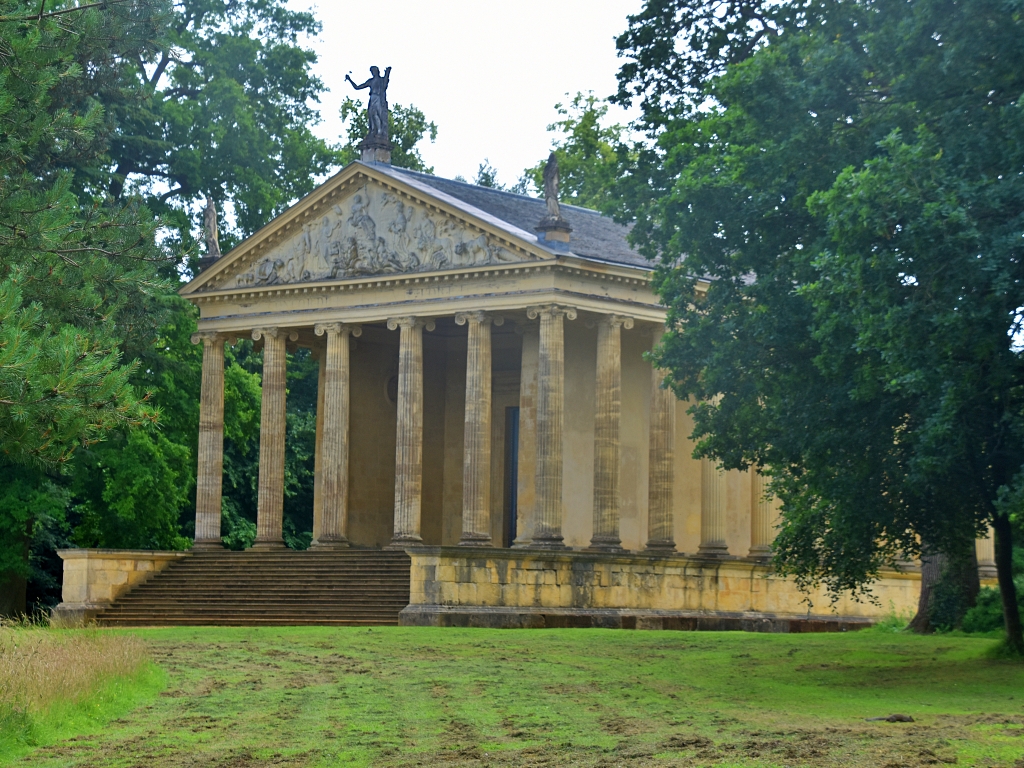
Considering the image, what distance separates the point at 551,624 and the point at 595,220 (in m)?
15.3

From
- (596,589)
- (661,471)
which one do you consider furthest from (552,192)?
(596,589)

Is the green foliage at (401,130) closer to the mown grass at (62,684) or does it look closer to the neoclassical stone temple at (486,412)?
the neoclassical stone temple at (486,412)

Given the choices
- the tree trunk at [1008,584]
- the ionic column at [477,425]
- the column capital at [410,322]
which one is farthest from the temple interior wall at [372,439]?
the tree trunk at [1008,584]

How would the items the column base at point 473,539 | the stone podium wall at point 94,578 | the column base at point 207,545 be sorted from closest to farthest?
the stone podium wall at point 94,578 < the column base at point 473,539 < the column base at point 207,545

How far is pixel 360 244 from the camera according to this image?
47.5 meters

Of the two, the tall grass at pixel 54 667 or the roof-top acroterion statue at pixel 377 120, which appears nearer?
the tall grass at pixel 54 667

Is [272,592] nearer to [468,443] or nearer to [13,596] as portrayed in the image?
[468,443]

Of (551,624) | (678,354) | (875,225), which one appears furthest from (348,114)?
(875,225)

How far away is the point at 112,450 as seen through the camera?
1870 inches

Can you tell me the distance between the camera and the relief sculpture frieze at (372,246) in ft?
150

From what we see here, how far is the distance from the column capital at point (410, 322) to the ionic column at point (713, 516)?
813 centimetres

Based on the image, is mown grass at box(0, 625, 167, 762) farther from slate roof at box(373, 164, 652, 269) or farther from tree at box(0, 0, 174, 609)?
slate roof at box(373, 164, 652, 269)

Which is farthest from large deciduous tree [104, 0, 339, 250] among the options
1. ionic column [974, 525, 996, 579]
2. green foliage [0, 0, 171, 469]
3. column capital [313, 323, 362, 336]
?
green foliage [0, 0, 171, 469]

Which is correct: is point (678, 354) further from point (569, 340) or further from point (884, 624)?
point (569, 340)
